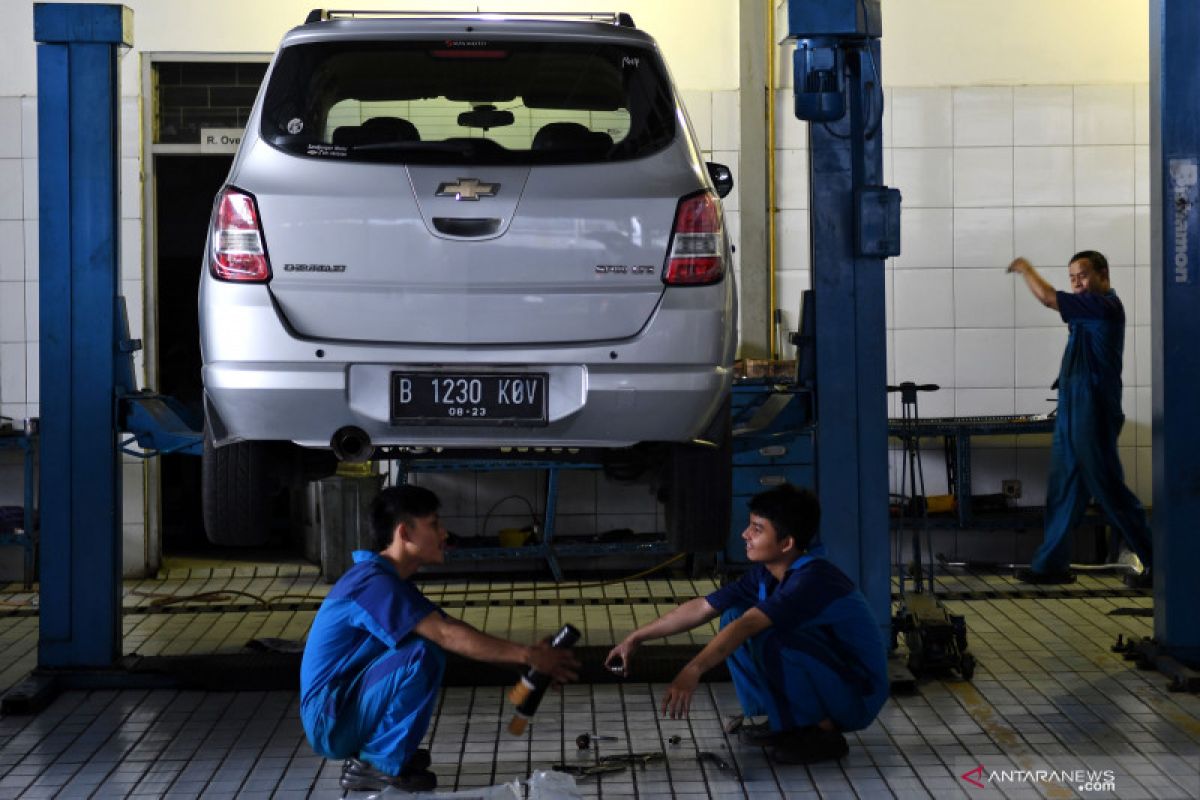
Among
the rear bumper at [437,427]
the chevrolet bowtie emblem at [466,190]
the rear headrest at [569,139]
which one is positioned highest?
the rear headrest at [569,139]

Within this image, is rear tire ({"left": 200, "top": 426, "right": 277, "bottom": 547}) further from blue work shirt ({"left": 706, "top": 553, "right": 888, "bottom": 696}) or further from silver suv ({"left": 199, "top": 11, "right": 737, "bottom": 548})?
blue work shirt ({"left": 706, "top": 553, "right": 888, "bottom": 696})

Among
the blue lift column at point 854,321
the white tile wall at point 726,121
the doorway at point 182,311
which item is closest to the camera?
the blue lift column at point 854,321

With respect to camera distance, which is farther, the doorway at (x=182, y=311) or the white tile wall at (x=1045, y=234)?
the doorway at (x=182, y=311)

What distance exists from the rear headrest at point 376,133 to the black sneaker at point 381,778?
1877 mm

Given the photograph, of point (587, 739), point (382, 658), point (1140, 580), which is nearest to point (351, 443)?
point (382, 658)

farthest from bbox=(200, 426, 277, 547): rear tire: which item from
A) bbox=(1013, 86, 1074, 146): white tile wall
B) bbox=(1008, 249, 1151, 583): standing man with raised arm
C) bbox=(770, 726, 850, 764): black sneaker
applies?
bbox=(1013, 86, 1074, 146): white tile wall

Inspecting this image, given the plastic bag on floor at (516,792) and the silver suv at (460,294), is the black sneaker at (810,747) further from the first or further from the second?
the silver suv at (460,294)

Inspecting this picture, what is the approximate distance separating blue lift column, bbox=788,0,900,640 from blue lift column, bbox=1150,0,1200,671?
1.07 m

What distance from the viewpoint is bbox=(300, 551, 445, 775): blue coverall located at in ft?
14.5

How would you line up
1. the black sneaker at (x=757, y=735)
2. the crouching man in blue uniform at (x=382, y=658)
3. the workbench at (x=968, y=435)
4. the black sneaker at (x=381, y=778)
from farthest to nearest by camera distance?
the workbench at (x=968, y=435) → the black sneaker at (x=757, y=735) → the black sneaker at (x=381, y=778) → the crouching man in blue uniform at (x=382, y=658)

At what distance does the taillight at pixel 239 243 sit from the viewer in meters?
4.73

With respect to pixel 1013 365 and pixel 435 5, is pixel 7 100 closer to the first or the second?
pixel 435 5

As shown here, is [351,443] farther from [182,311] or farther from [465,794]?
[182,311]

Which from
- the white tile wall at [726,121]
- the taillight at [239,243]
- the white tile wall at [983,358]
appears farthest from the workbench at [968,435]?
the taillight at [239,243]
